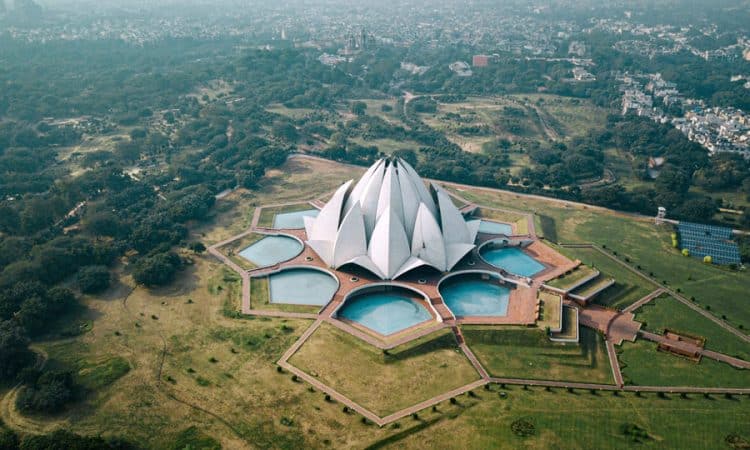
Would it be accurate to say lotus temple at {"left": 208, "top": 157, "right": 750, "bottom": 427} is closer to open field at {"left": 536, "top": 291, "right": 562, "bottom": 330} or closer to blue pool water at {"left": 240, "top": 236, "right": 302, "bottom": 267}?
open field at {"left": 536, "top": 291, "right": 562, "bottom": 330}

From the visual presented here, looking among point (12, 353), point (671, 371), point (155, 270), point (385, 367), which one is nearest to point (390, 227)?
point (385, 367)

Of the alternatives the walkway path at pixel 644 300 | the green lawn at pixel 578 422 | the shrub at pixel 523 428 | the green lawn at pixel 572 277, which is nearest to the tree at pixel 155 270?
the green lawn at pixel 578 422

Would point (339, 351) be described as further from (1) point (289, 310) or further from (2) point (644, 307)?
(2) point (644, 307)

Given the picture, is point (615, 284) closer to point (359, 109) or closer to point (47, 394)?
point (47, 394)

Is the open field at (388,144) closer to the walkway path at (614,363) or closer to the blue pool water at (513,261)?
the blue pool water at (513,261)

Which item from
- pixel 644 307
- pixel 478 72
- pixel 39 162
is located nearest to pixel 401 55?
pixel 478 72

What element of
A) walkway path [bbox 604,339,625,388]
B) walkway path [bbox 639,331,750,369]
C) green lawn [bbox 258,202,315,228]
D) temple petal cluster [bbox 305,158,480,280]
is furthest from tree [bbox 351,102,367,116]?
walkway path [bbox 639,331,750,369]

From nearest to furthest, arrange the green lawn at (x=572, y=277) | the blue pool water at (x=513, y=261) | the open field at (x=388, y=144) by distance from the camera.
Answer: the green lawn at (x=572, y=277) < the blue pool water at (x=513, y=261) < the open field at (x=388, y=144)
